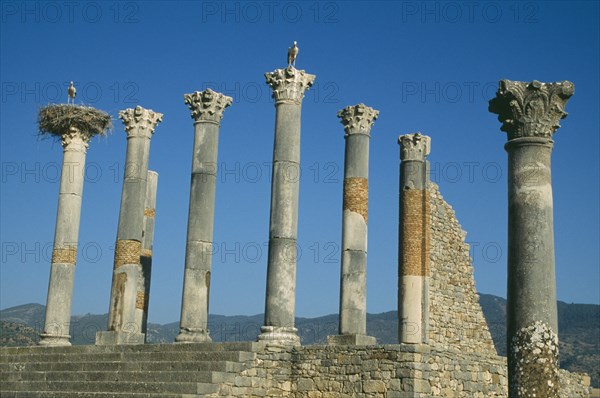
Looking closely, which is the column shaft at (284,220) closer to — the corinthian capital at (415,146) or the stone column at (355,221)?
the stone column at (355,221)

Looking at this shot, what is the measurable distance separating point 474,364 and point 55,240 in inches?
526

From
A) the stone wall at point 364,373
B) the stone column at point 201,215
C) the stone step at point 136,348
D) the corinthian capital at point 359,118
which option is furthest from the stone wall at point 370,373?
the corinthian capital at point 359,118

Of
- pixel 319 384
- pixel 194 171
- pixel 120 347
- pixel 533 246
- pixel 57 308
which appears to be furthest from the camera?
pixel 57 308

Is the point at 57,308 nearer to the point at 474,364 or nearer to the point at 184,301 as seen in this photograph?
the point at 184,301

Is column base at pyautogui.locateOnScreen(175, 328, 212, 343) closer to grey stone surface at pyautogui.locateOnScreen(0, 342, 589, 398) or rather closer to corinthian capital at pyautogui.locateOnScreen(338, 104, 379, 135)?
grey stone surface at pyautogui.locateOnScreen(0, 342, 589, 398)

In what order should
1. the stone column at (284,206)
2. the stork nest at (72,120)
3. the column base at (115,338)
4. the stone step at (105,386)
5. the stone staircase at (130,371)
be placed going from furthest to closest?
1. the stork nest at (72,120)
2. the column base at (115,338)
3. the stone column at (284,206)
4. the stone staircase at (130,371)
5. the stone step at (105,386)

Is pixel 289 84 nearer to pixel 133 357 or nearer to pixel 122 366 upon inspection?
pixel 133 357

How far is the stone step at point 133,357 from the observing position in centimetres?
1953

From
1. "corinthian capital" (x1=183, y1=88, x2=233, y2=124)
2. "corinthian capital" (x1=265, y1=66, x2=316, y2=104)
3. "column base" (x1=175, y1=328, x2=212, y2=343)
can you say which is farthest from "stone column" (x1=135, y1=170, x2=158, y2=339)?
"corinthian capital" (x1=265, y1=66, x2=316, y2=104)

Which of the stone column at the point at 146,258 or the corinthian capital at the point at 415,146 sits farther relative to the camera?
the stone column at the point at 146,258

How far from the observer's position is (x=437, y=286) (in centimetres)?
2616

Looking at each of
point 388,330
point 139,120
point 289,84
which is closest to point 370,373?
point 289,84

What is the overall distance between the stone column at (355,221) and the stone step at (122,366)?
11.9ft

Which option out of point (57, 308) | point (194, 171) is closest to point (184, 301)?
point (194, 171)
